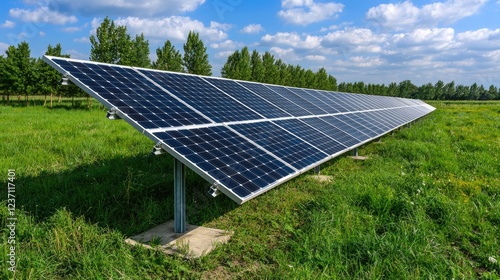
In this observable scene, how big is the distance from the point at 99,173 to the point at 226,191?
503 cm

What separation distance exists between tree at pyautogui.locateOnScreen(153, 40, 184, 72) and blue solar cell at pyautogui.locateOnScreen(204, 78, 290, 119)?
36.0m

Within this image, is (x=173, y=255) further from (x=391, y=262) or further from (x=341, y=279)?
(x=391, y=262)

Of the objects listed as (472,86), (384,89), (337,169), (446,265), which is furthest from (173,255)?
(472,86)

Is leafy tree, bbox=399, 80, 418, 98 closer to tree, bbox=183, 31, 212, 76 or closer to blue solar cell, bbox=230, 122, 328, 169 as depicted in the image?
tree, bbox=183, 31, 212, 76

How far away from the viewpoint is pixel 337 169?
988cm

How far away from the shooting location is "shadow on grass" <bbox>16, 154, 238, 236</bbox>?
19.0 ft

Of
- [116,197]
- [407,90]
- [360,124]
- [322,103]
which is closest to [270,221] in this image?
[116,197]

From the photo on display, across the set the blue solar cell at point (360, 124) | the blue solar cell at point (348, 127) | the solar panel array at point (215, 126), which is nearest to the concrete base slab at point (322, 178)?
the solar panel array at point (215, 126)

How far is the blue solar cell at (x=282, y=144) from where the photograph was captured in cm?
618

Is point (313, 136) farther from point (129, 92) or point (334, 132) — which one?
point (129, 92)

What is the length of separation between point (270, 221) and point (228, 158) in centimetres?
175

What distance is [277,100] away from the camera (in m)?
11.1

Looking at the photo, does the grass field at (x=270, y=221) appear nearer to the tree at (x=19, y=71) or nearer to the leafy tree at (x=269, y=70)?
the tree at (x=19, y=71)

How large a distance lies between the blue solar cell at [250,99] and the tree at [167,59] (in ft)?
118
